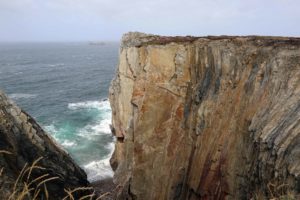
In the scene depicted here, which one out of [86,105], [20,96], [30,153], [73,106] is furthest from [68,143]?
[20,96]

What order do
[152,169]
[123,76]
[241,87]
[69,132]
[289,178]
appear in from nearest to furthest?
[289,178] < [241,87] < [152,169] < [123,76] < [69,132]

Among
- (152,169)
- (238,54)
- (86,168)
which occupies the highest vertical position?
(238,54)

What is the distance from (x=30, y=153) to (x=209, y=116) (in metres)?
12.8

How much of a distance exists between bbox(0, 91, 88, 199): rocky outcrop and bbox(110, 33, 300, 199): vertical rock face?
5233mm

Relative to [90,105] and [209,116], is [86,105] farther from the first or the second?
[209,116]

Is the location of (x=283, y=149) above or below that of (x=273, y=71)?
below

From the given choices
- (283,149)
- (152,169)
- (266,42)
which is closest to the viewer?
(283,149)

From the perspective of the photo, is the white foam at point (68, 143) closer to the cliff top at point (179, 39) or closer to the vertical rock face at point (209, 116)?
the vertical rock face at point (209, 116)

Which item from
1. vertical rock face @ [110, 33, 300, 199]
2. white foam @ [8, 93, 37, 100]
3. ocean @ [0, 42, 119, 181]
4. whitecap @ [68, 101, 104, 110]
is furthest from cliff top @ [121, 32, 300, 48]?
white foam @ [8, 93, 37, 100]

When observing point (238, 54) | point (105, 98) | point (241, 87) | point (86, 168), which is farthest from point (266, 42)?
point (105, 98)

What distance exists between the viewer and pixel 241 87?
22.8 m

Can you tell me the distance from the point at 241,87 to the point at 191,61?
16.2ft

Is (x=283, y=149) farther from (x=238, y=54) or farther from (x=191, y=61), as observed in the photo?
(x=191, y=61)

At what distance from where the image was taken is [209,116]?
23906 millimetres
